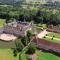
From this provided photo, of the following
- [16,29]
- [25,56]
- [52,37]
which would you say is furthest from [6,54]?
[16,29]

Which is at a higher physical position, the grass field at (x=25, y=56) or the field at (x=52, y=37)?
the field at (x=52, y=37)

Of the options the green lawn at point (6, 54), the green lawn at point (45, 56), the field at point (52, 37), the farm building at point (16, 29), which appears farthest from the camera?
the farm building at point (16, 29)

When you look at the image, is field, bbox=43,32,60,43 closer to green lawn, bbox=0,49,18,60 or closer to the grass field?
the grass field

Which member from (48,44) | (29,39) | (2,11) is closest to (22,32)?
(29,39)

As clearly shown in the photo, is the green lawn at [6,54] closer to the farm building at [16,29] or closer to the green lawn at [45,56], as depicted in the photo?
the green lawn at [45,56]

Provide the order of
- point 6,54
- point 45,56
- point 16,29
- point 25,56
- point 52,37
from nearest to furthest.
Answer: point 25,56
point 45,56
point 6,54
point 52,37
point 16,29

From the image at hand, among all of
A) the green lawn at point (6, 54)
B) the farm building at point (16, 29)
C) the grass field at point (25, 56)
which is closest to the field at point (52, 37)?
the farm building at point (16, 29)

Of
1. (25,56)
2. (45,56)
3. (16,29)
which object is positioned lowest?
(45,56)

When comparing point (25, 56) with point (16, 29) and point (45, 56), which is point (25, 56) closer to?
point (45, 56)

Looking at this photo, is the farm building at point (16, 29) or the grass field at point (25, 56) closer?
the grass field at point (25, 56)

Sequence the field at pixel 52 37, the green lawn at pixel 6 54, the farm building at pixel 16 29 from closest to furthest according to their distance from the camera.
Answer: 1. the green lawn at pixel 6 54
2. the field at pixel 52 37
3. the farm building at pixel 16 29

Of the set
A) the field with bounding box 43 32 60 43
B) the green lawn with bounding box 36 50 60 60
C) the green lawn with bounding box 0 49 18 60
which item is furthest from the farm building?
the green lawn with bounding box 36 50 60 60

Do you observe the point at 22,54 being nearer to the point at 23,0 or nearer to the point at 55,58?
the point at 55,58
